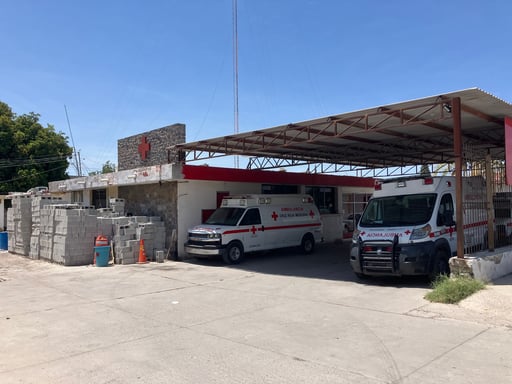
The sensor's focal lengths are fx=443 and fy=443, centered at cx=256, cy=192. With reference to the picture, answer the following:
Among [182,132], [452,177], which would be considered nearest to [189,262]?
[182,132]

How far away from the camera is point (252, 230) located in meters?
→ 16.1

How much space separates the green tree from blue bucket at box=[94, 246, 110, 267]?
72.6 ft

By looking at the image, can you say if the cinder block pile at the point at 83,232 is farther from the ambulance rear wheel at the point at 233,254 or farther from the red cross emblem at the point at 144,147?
the red cross emblem at the point at 144,147

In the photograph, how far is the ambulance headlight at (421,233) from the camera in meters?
10.4

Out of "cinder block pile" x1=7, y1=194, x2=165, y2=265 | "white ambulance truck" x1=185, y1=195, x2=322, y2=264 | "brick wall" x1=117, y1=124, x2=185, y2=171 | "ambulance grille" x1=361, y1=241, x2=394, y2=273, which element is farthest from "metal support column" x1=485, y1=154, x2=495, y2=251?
"brick wall" x1=117, y1=124, x2=185, y2=171

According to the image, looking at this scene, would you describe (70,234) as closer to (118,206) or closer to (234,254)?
(118,206)

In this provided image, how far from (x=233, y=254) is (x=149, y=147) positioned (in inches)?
333

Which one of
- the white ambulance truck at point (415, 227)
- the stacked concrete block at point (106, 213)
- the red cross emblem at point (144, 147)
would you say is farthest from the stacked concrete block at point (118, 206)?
the white ambulance truck at point (415, 227)

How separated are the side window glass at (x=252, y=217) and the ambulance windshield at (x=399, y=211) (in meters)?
4.89

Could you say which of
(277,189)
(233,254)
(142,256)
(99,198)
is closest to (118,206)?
(142,256)

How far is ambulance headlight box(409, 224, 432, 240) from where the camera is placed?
1045 centimetres

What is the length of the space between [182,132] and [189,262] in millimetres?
5859

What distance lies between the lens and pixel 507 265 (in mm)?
11062

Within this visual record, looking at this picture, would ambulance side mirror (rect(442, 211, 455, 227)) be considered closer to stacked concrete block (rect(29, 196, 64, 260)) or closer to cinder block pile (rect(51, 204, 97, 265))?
cinder block pile (rect(51, 204, 97, 265))
